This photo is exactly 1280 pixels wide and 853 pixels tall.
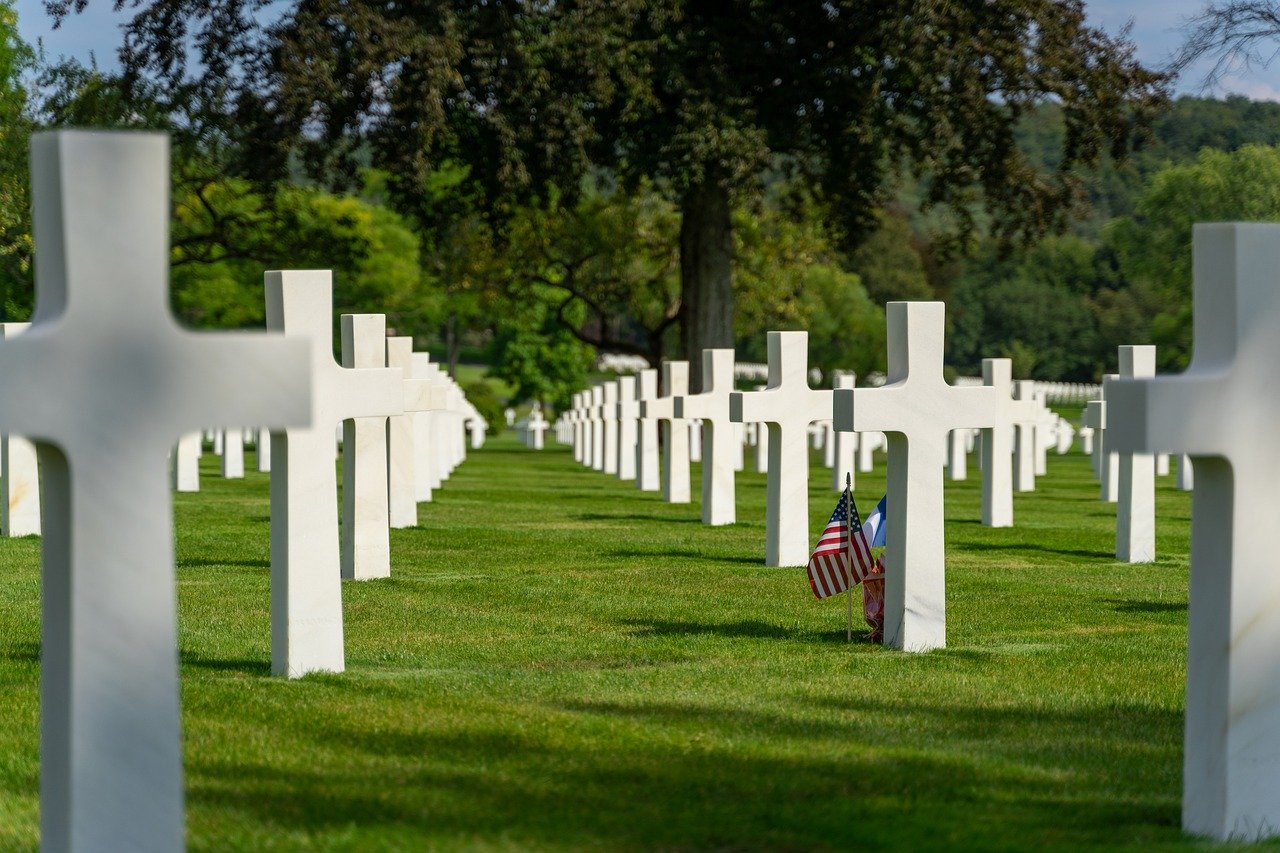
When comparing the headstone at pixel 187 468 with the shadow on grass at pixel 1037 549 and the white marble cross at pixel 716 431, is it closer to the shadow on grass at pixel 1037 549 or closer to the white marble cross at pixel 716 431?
the white marble cross at pixel 716 431

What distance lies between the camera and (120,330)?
178 inches

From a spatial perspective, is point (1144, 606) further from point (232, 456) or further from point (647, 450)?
point (232, 456)

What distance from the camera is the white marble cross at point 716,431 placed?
17094 millimetres

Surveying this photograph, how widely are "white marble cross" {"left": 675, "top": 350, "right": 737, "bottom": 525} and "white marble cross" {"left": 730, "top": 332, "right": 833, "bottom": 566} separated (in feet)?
10.0

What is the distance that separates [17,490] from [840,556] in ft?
27.7

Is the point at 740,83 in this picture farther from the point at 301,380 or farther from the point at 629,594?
the point at 301,380

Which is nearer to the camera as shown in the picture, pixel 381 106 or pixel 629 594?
pixel 629 594

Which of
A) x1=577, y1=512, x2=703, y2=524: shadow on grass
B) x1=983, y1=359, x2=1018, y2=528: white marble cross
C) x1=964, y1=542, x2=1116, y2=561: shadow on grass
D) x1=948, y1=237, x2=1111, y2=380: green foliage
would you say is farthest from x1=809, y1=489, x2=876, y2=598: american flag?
x1=948, y1=237, x2=1111, y2=380: green foliage

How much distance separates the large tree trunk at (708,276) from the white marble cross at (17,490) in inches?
723

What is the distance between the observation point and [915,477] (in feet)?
30.8

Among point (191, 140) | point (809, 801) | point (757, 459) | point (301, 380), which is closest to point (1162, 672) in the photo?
point (809, 801)

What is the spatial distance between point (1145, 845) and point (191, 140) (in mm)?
31268

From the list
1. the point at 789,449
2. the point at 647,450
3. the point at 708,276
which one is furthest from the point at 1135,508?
the point at 708,276

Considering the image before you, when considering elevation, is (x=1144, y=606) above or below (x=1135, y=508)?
below
